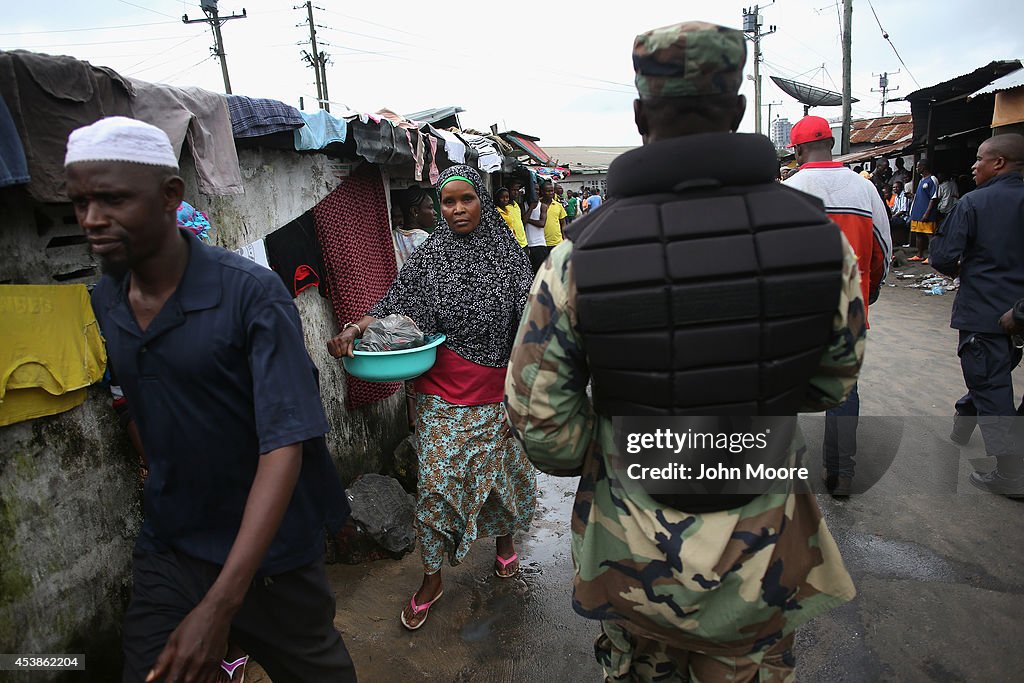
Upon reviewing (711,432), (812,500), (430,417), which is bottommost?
(430,417)

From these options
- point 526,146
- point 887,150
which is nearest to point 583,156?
point 887,150

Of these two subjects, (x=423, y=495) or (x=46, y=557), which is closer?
(x=46, y=557)

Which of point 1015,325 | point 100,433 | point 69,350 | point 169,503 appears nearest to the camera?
point 169,503

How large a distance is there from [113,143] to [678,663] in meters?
1.86

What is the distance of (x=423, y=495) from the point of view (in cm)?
289

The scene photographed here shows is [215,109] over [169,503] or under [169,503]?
over

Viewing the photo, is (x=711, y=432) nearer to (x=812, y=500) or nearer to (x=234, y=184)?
(x=812, y=500)

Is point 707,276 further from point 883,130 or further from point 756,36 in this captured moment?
point 756,36

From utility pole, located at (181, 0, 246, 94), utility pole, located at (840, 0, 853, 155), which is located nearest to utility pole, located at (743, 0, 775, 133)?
utility pole, located at (840, 0, 853, 155)

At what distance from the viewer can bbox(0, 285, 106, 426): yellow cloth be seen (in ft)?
6.86

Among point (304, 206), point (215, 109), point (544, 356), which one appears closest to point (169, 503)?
point (544, 356)

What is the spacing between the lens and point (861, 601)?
110 inches

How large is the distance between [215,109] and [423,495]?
204cm

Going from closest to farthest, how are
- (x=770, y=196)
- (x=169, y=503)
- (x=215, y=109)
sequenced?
(x=770, y=196) < (x=169, y=503) < (x=215, y=109)
